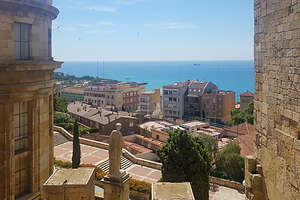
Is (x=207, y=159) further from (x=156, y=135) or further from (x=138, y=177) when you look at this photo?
(x=156, y=135)

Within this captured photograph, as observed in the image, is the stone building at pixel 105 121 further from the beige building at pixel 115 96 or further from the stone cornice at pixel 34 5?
the stone cornice at pixel 34 5

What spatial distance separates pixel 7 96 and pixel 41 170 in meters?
4.15

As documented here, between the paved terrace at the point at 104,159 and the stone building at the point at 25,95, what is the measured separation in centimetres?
982

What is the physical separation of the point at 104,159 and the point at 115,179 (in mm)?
23601

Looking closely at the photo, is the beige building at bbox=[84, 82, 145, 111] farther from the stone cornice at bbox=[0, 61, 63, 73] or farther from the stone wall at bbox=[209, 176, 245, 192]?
the stone cornice at bbox=[0, 61, 63, 73]

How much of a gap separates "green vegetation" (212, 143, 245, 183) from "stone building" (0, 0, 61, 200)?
21.4 m

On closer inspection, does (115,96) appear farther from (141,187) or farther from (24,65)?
(24,65)

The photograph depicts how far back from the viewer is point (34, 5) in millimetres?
12875

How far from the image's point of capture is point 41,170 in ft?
45.7

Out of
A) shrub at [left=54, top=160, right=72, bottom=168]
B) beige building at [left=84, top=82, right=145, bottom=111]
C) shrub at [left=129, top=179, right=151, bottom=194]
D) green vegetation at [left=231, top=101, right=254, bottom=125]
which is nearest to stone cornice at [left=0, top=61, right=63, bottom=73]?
shrub at [left=129, top=179, right=151, bottom=194]

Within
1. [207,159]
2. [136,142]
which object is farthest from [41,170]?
[136,142]

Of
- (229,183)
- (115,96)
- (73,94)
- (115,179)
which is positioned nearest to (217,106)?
(115,96)

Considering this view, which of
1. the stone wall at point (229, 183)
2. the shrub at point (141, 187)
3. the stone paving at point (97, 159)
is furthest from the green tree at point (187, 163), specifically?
the stone wall at point (229, 183)

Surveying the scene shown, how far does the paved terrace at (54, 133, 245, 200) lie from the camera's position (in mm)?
25703
